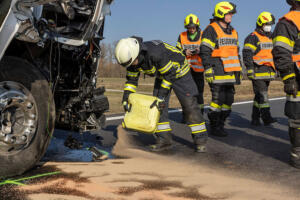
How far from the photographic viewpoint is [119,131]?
6801mm

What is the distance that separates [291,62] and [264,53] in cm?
352

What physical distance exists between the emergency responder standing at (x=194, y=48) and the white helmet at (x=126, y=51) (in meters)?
3.71

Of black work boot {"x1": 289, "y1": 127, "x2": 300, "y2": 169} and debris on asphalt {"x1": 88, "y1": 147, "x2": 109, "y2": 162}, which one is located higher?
black work boot {"x1": 289, "y1": 127, "x2": 300, "y2": 169}

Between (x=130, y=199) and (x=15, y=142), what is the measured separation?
112 cm

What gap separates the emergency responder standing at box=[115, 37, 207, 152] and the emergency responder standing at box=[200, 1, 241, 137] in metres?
1.29

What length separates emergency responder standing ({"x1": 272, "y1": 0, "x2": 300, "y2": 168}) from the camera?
443 cm

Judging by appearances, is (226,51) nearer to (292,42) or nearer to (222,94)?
(222,94)

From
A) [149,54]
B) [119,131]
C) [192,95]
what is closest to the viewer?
[149,54]

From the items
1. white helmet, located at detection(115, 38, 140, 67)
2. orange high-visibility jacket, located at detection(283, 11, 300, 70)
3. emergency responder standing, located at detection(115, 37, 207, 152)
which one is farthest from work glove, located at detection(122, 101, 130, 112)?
orange high-visibility jacket, located at detection(283, 11, 300, 70)

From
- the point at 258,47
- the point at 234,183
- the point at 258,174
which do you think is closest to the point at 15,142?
the point at 234,183

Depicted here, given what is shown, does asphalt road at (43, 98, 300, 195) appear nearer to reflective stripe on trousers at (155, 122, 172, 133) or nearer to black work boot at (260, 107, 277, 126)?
black work boot at (260, 107, 277, 126)

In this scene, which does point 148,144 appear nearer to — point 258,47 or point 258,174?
point 258,174

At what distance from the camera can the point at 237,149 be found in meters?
5.56

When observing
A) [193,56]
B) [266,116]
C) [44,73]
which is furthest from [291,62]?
[193,56]
